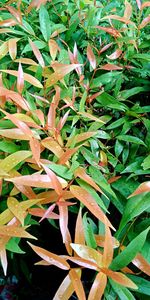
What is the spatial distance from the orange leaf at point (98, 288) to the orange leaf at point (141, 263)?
0.08m

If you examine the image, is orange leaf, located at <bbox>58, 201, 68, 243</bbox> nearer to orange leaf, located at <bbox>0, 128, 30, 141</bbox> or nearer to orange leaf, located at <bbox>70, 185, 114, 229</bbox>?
orange leaf, located at <bbox>70, 185, 114, 229</bbox>

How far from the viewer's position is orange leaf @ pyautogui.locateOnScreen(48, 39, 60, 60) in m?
1.03

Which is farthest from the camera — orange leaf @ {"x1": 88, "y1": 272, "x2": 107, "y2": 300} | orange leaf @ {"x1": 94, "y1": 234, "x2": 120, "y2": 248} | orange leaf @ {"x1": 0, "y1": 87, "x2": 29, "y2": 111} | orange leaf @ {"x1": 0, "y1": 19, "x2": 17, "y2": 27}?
orange leaf @ {"x1": 0, "y1": 19, "x2": 17, "y2": 27}

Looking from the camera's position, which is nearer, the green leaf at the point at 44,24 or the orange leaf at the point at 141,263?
the orange leaf at the point at 141,263

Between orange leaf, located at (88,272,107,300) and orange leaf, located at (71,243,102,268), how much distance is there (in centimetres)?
2

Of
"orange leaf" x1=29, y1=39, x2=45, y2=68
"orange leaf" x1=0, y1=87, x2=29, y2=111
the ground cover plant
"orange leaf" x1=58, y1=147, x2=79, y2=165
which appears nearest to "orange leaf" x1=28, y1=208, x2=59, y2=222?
the ground cover plant

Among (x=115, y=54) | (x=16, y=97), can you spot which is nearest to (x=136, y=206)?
(x=16, y=97)

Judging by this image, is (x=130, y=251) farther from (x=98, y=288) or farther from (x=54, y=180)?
(x=54, y=180)

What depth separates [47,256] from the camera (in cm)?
68

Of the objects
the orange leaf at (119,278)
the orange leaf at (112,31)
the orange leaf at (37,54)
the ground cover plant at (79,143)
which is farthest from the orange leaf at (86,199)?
the orange leaf at (112,31)

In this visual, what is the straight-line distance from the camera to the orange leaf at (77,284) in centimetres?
65

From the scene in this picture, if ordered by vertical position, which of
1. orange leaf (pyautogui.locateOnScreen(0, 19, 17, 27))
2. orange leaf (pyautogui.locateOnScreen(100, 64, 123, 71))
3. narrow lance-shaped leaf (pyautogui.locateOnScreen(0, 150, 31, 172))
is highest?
orange leaf (pyautogui.locateOnScreen(0, 19, 17, 27))

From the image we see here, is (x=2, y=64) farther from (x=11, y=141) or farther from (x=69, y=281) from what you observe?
(x=69, y=281)

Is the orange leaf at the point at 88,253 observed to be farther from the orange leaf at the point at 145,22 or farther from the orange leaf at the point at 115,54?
the orange leaf at the point at 145,22
